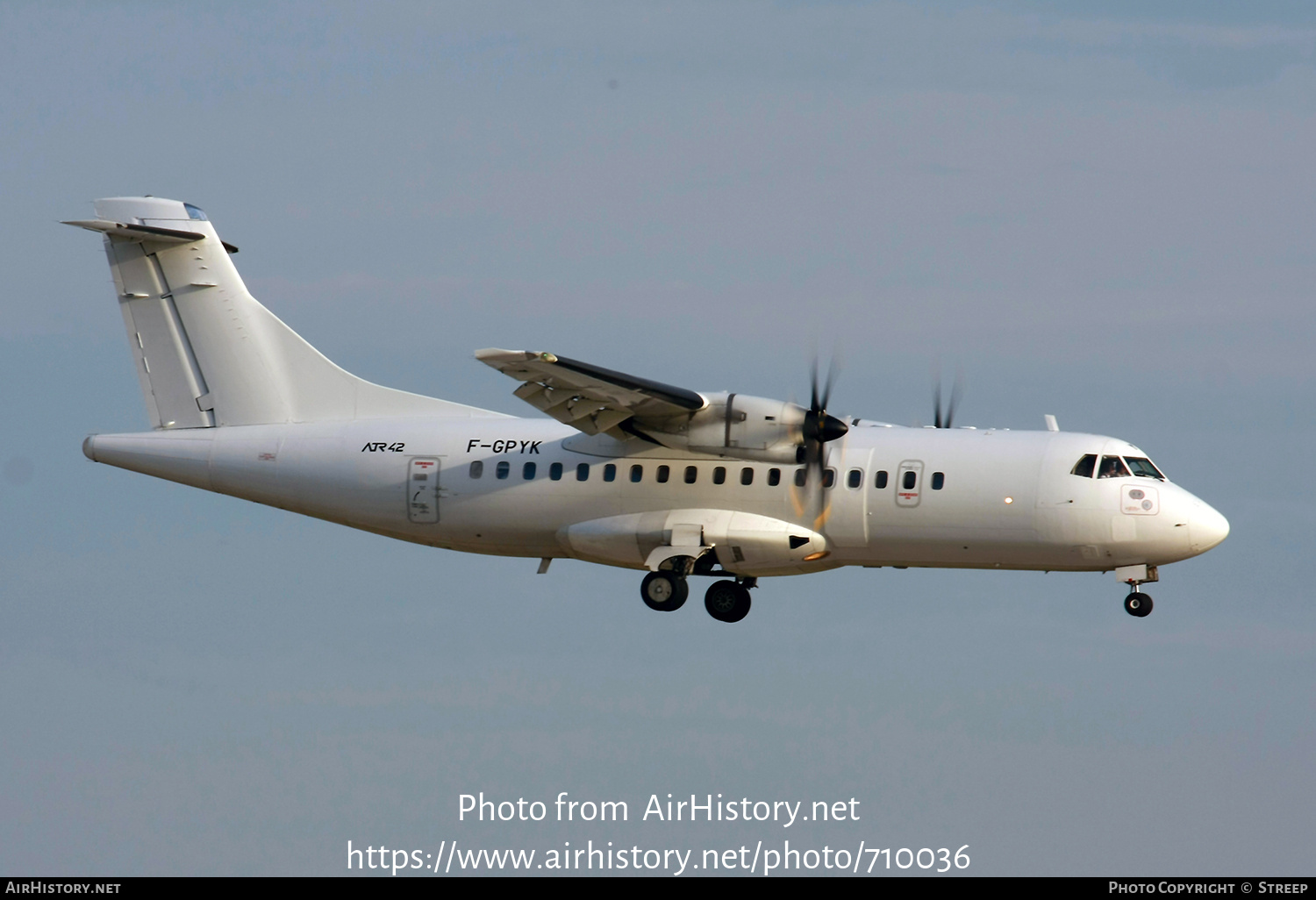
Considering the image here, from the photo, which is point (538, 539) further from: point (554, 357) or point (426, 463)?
point (554, 357)

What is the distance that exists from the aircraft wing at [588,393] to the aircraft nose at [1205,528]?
7995mm

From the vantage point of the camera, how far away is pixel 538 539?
27.3 meters

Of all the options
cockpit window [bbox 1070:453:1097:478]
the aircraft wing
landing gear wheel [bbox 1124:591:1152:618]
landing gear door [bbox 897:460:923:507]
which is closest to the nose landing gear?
landing gear wheel [bbox 1124:591:1152:618]

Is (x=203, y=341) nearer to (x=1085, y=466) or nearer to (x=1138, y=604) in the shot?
(x=1085, y=466)

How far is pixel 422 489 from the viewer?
27406 mm

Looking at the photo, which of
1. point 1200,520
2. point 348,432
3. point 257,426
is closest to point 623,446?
point 348,432

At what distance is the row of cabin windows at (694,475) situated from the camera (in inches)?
1000

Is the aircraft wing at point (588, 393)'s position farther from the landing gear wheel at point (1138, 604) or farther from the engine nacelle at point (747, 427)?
the landing gear wheel at point (1138, 604)

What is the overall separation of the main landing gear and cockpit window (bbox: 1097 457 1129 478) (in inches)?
247

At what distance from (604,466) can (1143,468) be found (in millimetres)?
8820

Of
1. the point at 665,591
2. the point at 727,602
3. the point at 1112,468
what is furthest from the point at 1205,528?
the point at 665,591

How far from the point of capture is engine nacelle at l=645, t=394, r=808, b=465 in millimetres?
25344

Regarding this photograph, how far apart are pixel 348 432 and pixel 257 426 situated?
73.0 inches

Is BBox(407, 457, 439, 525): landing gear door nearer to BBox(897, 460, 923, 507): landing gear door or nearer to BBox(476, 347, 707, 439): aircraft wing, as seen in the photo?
BBox(476, 347, 707, 439): aircraft wing
